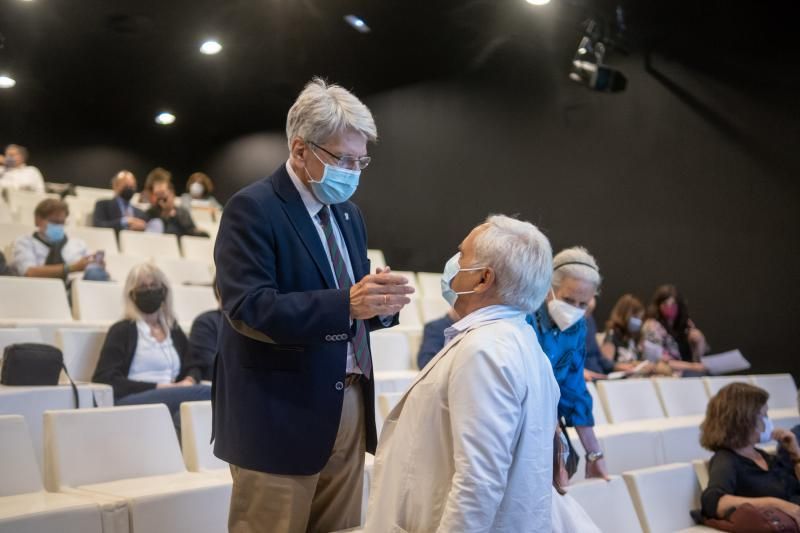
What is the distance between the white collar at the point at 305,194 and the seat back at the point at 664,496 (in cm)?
169

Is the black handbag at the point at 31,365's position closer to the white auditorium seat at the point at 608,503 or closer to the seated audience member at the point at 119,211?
the white auditorium seat at the point at 608,503

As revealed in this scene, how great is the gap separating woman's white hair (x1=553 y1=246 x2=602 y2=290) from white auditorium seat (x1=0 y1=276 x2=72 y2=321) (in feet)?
9.79

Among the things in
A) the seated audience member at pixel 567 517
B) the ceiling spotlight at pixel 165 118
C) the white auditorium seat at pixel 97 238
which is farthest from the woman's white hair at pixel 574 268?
the ceiling spotlight at pixel 165 118

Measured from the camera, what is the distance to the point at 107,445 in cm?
257

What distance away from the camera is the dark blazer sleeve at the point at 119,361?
3.77 meters

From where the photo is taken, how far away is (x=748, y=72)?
7.23 metres

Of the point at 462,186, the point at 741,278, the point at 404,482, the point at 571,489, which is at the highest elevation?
the point at 462,186

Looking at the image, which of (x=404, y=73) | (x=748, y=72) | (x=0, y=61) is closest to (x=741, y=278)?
(x=748, y=72)

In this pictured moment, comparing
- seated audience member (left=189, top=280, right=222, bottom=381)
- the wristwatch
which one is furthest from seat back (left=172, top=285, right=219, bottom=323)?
the wristwatch

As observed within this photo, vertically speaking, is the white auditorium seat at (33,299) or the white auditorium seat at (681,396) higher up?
the white auditorium seat at (33,299)

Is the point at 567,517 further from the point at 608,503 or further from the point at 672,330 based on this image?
the point at 672,330

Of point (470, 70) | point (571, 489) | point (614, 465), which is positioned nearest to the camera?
point (571, 489)

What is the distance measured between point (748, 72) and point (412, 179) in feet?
13.0

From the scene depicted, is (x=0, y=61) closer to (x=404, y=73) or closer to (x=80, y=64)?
Answer: (x=80, y=64)
